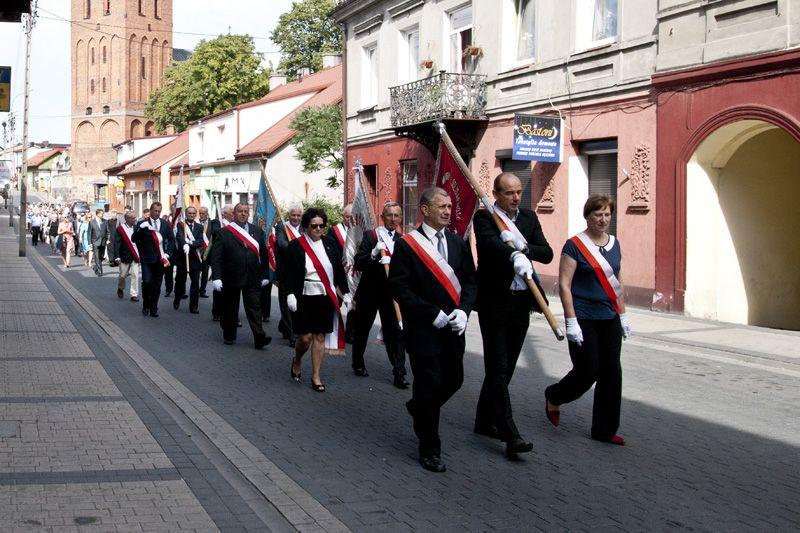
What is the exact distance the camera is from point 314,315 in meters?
9.47

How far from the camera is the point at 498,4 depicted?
22484mm

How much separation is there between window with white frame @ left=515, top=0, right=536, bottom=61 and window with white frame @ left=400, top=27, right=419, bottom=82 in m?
5.26

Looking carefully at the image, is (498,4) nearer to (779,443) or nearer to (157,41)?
(779,443)

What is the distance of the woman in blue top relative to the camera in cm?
694

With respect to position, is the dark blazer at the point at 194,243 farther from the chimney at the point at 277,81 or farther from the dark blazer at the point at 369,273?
the chimney at the point at 277,81

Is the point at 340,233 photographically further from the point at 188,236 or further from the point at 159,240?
the point at 188,236

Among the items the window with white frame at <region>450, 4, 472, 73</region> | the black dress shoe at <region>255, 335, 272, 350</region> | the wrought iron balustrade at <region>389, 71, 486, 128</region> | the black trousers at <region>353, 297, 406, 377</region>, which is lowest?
the black dress shoe at <region>255, 335, 272, 350</region>

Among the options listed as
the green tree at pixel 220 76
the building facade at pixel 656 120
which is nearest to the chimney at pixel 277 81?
the green tree at pixel 220 76

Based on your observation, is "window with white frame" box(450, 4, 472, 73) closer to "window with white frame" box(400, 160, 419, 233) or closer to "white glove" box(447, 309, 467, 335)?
"window with white frame" box(400, 160, 419, 233)

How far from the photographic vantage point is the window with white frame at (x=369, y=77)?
98.7 feet

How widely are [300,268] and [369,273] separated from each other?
0.97 metres

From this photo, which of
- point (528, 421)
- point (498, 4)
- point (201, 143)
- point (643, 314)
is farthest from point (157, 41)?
point (528, 421)

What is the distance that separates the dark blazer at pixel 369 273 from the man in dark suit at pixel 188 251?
8.07 metres

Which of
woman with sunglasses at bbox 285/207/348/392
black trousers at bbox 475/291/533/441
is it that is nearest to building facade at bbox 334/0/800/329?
woman with sunglasses at bbox 285/207/348/392
